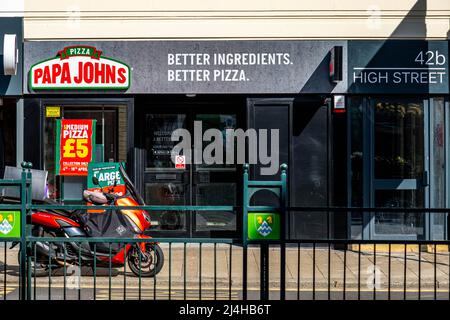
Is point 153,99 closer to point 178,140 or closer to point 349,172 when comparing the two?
point 178,140

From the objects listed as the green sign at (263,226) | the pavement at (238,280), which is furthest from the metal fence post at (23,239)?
the green sign at (263,226)

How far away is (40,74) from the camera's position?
11.6 m

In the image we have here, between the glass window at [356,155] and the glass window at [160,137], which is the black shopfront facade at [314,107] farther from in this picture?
the glass window at [160,137]

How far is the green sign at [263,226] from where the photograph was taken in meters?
5.76

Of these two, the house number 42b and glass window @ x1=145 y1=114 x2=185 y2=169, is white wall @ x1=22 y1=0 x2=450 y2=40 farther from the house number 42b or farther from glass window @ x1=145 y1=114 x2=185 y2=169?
glass window @ x1=145 y1=114 x2=185 y2=169

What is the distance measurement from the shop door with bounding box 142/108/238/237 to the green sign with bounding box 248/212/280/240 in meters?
6.36

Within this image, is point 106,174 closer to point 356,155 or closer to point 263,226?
point 356,155

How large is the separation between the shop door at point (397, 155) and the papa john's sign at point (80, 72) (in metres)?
4.46

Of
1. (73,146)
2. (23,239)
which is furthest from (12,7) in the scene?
(23,239)

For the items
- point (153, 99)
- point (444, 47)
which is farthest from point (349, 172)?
point (153, 99)

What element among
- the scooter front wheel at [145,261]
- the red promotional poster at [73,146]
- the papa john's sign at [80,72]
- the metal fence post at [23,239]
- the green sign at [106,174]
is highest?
the papa john's sign at [80,72]
